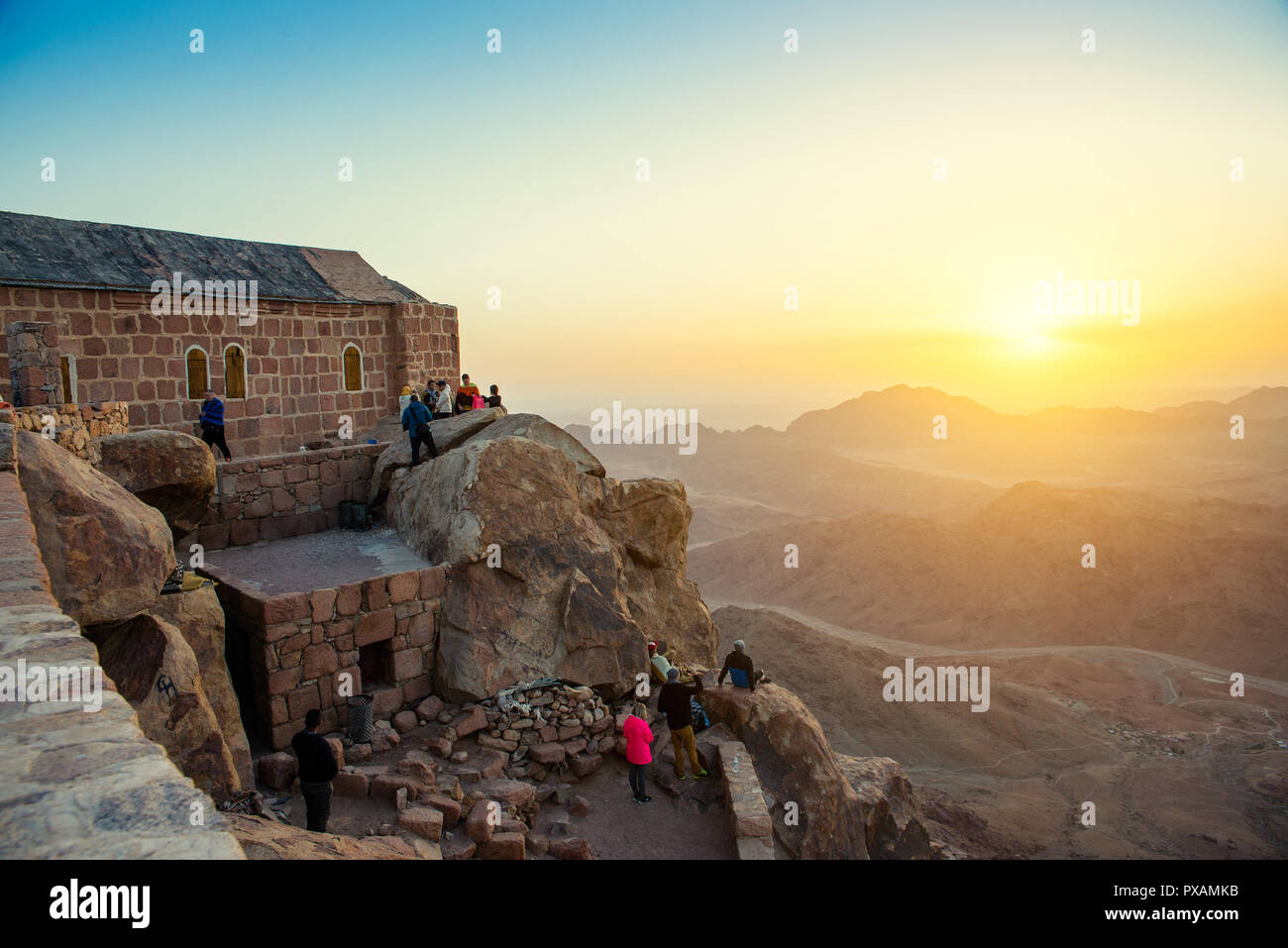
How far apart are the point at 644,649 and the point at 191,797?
30.2ft

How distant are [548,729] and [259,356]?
12.1m

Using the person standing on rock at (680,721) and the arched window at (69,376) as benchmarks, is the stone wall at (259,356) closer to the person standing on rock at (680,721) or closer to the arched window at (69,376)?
the arched window at (69,376)

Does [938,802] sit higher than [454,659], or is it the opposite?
[454,659]

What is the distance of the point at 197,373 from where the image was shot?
16516 millimetres

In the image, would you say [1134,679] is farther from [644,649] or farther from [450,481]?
[450,481]

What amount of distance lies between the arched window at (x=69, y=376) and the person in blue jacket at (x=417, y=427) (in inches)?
265

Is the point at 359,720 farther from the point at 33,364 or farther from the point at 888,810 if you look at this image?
the point at 888,810

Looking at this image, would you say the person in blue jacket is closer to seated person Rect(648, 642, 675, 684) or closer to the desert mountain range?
seated person Rect(648, 642, 675, 684)

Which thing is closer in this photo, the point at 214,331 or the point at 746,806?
the point at 746,806

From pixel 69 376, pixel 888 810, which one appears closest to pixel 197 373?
pixel 69 376

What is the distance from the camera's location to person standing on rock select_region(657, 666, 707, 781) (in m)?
9.90

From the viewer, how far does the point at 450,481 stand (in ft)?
39.1
